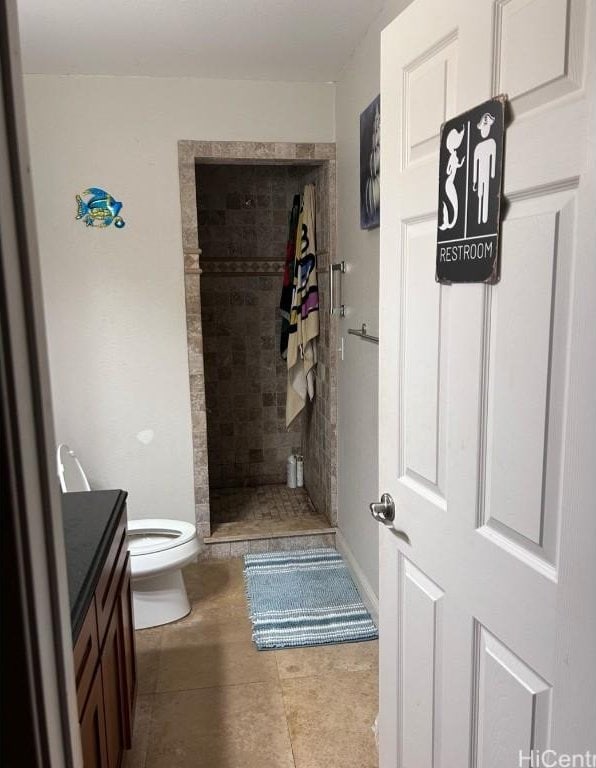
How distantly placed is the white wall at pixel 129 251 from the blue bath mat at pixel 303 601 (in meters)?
0.64

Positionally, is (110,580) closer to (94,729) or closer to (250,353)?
(94,729)

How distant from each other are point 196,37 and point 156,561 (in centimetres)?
218

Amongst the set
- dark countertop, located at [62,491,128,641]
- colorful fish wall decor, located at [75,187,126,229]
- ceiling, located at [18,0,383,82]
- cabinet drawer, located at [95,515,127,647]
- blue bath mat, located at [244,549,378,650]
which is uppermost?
ceiling, located at [18,0,383,82]

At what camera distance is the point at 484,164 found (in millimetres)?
1059

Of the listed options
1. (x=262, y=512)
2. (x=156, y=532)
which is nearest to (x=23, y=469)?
(x=156, y=532)

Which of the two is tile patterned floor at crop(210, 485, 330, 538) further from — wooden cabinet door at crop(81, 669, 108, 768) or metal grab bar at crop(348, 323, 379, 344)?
wooden cabinet door at crop(81, 669, 108, 768)

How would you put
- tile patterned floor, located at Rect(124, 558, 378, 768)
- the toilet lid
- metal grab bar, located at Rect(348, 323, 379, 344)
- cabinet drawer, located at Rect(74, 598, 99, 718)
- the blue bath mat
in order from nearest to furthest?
cabinet drawer, located at Rect(74, 598, 99, 718), tile patterned floor, located at Rect(124, 558, 378, 768), metal grab bar, located at Rect(348, 323, 379, 344), the blue bath mat, the toilet lid

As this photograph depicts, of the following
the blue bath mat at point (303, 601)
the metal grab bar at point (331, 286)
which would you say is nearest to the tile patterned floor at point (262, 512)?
the blue bath mat at point (303, 601)

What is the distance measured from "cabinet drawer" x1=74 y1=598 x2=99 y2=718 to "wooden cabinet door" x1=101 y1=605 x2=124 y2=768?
13cm

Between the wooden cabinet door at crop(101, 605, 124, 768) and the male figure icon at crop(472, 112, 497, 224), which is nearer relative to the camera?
the male figure icon at crop(472, 112, 497, 224)

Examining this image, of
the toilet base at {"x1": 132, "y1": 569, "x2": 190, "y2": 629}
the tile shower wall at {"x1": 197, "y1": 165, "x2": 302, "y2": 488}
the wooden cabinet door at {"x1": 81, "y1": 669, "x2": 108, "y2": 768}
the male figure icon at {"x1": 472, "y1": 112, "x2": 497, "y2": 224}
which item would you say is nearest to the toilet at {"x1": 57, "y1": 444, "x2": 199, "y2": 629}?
the toilet base at {"x1": 132, "y1": 569, "x2": 190, "y2": 629}

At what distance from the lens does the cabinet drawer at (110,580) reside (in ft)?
4.94

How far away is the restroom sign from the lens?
104cm

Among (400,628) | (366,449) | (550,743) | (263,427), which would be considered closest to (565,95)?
(550,743)
